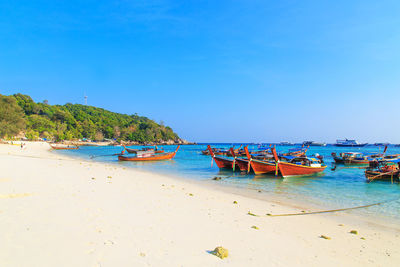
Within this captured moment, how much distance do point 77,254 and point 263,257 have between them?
11.0 ft

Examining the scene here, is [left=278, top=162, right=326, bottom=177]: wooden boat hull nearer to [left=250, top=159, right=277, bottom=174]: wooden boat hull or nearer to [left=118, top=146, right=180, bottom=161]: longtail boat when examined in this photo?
[left=250, top=159, right=277, bottom=174]: wooden boat hull

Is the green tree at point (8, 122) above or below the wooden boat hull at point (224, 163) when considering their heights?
above

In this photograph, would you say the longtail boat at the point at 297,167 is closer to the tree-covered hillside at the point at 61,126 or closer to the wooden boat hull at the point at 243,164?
the wooden boat hull at the point at 243,164

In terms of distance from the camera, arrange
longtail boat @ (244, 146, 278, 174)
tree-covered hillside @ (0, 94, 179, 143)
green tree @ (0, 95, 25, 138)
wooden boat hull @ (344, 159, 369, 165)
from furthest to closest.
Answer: tree-covered hillside @ (0, 94, 179, 143) → green tree @ (0, 95, 25, 138) → wooden boat hull @ (344, 159, 369, 165) → longtail boat @ (244, 146, 278, 174)

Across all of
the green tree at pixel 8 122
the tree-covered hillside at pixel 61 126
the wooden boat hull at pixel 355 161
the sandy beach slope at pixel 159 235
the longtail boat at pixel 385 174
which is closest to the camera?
the sandy beach slope at pixel 159 235

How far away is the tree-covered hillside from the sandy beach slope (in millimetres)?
73195

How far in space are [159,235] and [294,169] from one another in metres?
18.5

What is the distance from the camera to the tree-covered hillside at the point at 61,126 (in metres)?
68.8

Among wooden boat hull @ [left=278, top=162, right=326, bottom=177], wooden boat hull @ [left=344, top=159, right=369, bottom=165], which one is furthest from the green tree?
wooden boat hull @ [left=344, top=159, right=369, bottom=165]

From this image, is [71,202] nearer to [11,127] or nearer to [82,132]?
[11,127]

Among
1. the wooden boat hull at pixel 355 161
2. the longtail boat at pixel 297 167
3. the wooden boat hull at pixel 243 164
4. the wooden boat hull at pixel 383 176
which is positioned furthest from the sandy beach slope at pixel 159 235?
the wooden boat hull at pixel 355 161

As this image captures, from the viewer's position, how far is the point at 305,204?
10.6 meters

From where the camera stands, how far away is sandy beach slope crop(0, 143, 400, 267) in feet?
11.8

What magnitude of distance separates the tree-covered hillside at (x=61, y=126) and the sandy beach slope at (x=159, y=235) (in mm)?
73195
